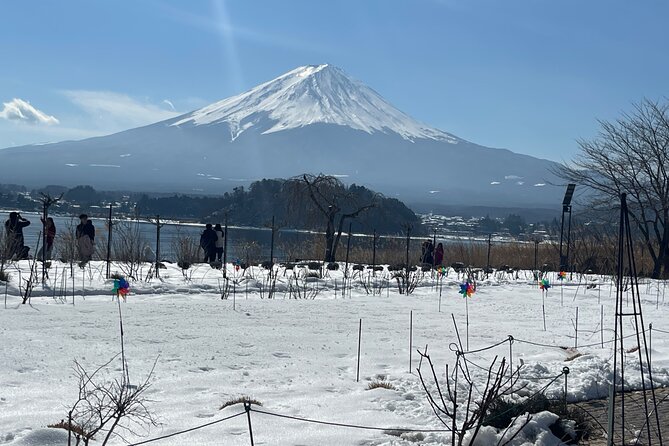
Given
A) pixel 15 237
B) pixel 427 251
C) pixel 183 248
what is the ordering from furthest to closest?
pixel 427 251 < pixel 183 248 < pixel 15 237

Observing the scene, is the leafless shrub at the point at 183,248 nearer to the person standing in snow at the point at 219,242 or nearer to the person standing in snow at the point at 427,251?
the person standing in snow at the point at 219,242

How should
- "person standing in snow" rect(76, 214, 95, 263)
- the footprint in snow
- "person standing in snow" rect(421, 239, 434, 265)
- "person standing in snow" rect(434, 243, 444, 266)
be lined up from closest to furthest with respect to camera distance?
the footprint in snow
"person standing in snow" rect(76, 214, 95, 263)
"person standing in snow" rect(421, 239, 434, 265)
"person standing in snow" rect(434, 243, 444, 266)

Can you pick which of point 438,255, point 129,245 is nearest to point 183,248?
point 129,245

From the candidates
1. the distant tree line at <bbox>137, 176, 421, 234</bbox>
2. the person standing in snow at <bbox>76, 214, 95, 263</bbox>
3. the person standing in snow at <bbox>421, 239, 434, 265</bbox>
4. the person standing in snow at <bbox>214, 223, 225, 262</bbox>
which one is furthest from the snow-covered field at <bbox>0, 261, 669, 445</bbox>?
the person standing in snow at <bbox>421, 239, 434, 265</bbox>

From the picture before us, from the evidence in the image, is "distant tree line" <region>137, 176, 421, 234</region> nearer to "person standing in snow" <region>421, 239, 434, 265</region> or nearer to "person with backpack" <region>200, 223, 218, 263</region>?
"person with backpack" <region>200, 223, 218, 263</region>

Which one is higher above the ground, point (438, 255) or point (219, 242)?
point (219, 242)

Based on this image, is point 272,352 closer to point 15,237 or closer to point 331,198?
point 15,237

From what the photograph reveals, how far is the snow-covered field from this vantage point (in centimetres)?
498

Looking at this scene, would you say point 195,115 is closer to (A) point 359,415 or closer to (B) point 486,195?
(B) point 486,195

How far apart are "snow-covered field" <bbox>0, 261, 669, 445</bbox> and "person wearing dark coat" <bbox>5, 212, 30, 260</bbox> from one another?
1.21 m

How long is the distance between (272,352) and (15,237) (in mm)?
9177

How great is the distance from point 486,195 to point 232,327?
175 metres

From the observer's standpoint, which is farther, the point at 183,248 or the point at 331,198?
the point at 331,198

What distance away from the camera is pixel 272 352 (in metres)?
7.48
